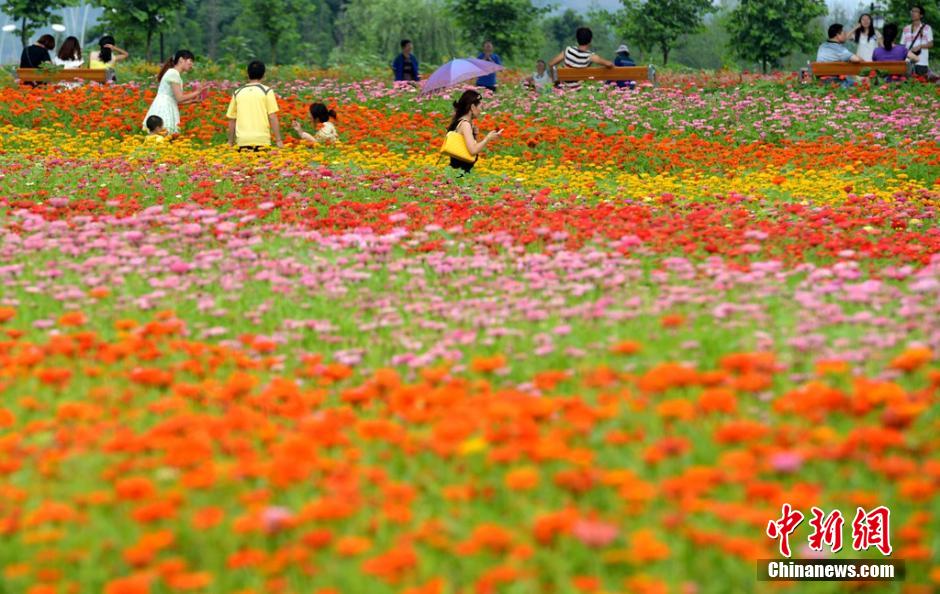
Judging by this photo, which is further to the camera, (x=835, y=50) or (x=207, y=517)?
(x=835, y=50)

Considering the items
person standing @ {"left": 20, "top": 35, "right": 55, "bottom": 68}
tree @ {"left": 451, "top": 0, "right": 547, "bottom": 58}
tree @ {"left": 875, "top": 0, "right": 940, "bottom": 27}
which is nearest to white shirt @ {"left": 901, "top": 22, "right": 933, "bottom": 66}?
tree @ {"left": 875, "top": 0, "right": 940, "bottom": 27}

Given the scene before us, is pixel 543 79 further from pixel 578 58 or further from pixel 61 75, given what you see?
pixel 61 75

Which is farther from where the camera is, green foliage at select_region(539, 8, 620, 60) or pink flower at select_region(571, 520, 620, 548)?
green foliage at select_region(539, 8, 620, 60)

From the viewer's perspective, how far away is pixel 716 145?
1675 centimetres

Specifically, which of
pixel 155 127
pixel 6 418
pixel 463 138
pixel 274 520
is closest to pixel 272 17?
pixel 155 127

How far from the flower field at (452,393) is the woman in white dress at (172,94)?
449 centimetres

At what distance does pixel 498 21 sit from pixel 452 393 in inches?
1443

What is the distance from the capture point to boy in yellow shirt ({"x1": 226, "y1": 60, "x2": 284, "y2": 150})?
45.6ft

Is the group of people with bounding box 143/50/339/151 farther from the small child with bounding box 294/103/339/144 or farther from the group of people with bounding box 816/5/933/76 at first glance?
the group of people with bounding box 816/5/933/76

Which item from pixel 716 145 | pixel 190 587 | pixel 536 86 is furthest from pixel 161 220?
pixel 536 86

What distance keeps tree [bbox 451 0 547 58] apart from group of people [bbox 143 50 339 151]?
23228 mm

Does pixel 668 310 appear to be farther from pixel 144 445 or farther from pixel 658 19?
pixel 658 19

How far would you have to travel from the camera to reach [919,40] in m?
22.6

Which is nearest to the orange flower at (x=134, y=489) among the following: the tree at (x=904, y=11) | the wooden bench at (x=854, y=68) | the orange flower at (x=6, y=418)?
the orange flower at (x=6, y=418)
